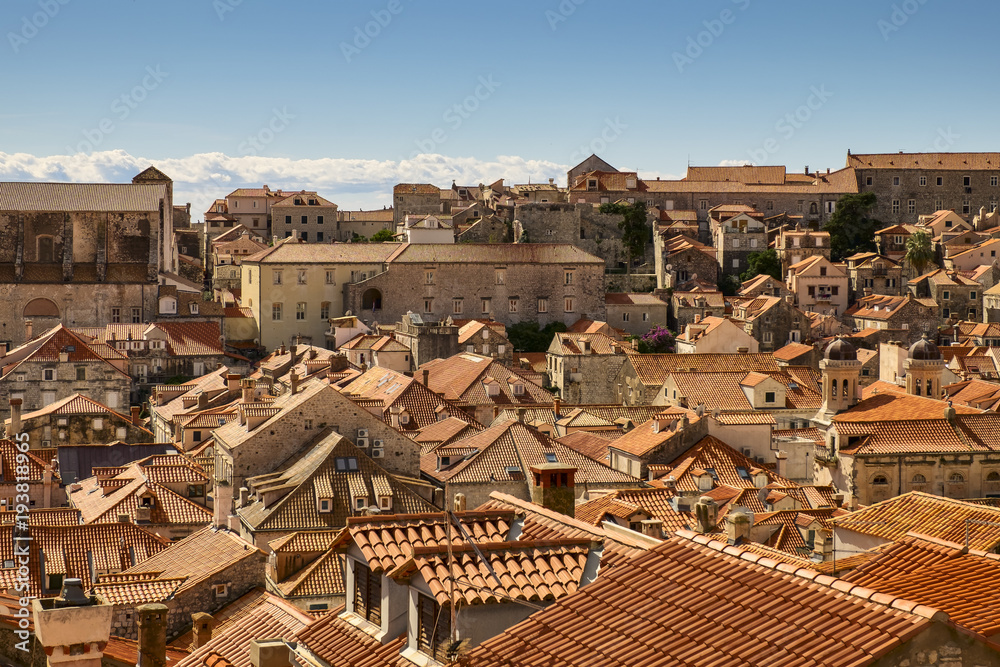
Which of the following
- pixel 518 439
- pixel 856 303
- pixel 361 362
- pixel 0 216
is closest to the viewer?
pixel 518 439

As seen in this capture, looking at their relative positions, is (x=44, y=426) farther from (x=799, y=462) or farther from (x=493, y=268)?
(x=493, y=268)

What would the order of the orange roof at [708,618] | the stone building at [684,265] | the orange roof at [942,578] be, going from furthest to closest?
the stone building at [684,265] → the orange roof at [942,578] → the orange roof at [708,618]

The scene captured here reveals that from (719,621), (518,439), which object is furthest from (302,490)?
(719,621)

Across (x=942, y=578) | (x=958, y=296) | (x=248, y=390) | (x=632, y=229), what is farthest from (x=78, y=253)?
(x=942, y=578)

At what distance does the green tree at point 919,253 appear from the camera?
10412 cm

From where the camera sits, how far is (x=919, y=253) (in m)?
104

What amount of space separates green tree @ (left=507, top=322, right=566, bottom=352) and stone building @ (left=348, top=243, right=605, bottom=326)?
131cm

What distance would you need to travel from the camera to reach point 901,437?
1822 inches

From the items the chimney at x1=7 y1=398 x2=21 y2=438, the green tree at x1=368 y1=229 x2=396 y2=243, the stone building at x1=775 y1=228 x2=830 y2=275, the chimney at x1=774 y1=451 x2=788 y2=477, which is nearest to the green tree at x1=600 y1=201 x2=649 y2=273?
the stone building at x1=775 y1=228 x2=830 y2=275

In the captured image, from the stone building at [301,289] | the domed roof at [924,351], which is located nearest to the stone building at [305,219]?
the stone building at [301,289]

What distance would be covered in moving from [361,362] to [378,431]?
36.5 m

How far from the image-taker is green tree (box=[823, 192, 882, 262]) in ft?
365

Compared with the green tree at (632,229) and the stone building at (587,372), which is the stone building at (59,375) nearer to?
the stone building at (587,372)

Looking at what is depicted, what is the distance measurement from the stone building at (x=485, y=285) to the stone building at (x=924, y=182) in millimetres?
37622
